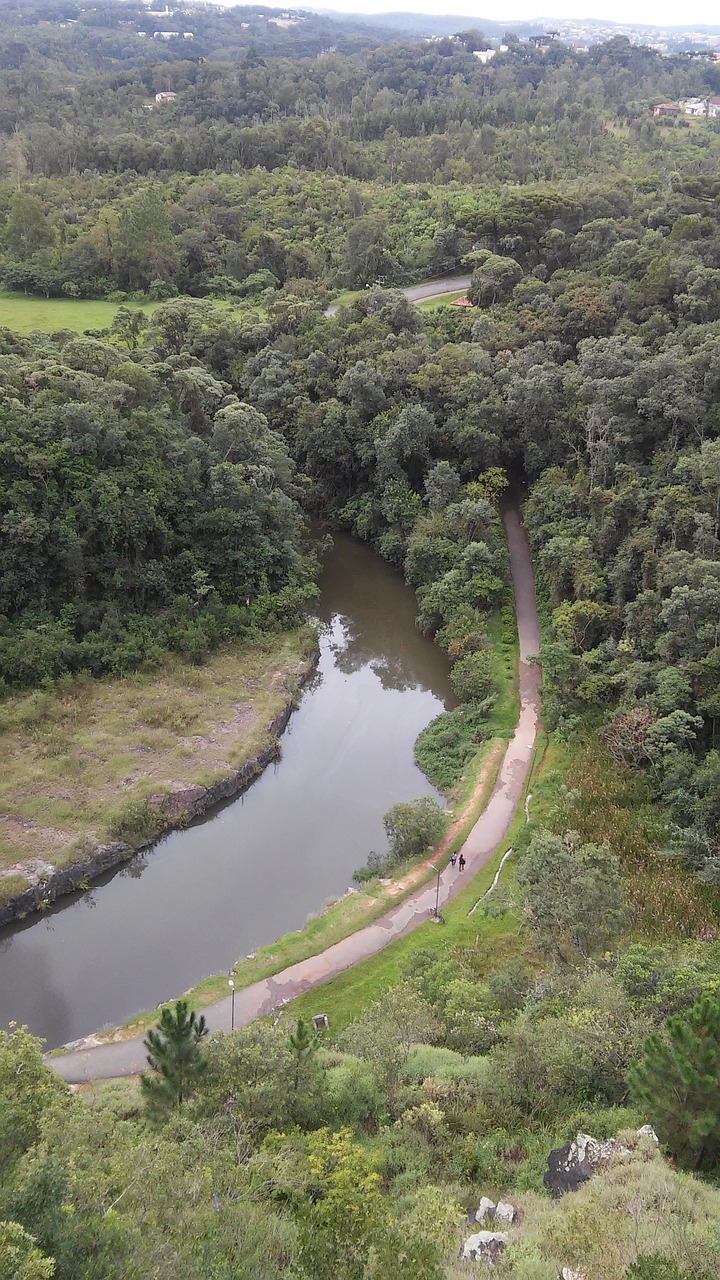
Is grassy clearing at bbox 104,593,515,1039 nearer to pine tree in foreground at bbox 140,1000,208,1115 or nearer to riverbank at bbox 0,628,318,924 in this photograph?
riverbank at bbox 0,628,318,924

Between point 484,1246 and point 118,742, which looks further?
point 118,742

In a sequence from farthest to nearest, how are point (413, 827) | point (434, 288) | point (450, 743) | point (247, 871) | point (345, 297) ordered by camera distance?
point (434, 288) < point (345, 297) < point (450, 743) < point (247, 871) < point (413, 827)

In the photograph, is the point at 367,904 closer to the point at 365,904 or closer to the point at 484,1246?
the point at 365,904

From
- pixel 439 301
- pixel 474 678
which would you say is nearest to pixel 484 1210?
pixel 474 678

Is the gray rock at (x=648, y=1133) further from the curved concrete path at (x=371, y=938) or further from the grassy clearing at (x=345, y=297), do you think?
the grassy clearing at (x=345, y=297)

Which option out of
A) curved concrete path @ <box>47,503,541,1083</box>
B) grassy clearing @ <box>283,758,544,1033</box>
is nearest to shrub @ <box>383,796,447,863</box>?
curved concrete path @ <box>47,503,541,1083</box>

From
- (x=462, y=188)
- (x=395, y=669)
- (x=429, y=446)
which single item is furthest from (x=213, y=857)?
(x=462, y=188)

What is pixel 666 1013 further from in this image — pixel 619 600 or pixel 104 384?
pixel 104 384
